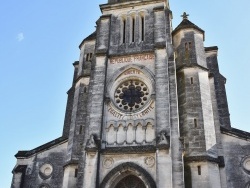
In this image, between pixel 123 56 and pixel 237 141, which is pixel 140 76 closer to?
pixel 123 56

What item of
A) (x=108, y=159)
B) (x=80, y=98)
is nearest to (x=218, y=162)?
(x=108, y=159)

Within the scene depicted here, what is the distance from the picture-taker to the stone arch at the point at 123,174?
1669 cm

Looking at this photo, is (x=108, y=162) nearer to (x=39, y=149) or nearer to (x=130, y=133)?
(x=130, y=133)

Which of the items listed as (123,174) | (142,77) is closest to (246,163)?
(123,174)

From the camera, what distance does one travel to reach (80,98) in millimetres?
22047

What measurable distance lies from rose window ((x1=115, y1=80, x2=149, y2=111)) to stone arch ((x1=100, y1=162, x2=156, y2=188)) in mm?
3864

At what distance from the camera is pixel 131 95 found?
20156 mm

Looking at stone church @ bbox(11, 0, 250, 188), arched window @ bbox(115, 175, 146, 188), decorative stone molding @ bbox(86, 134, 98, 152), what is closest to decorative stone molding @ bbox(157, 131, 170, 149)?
stone church @ bbox(11, 0, 250, 188)

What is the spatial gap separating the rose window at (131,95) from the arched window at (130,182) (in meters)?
4.21

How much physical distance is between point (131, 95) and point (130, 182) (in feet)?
18.0

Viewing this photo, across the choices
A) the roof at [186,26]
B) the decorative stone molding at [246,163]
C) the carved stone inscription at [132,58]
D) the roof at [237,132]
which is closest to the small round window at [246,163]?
the decorative stone molding at [246,163]

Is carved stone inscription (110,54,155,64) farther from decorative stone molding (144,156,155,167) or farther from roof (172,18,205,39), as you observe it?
decorative stone molding (144,156,155,167)

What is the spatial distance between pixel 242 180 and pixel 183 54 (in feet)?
29.2

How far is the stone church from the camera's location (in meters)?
17.2
